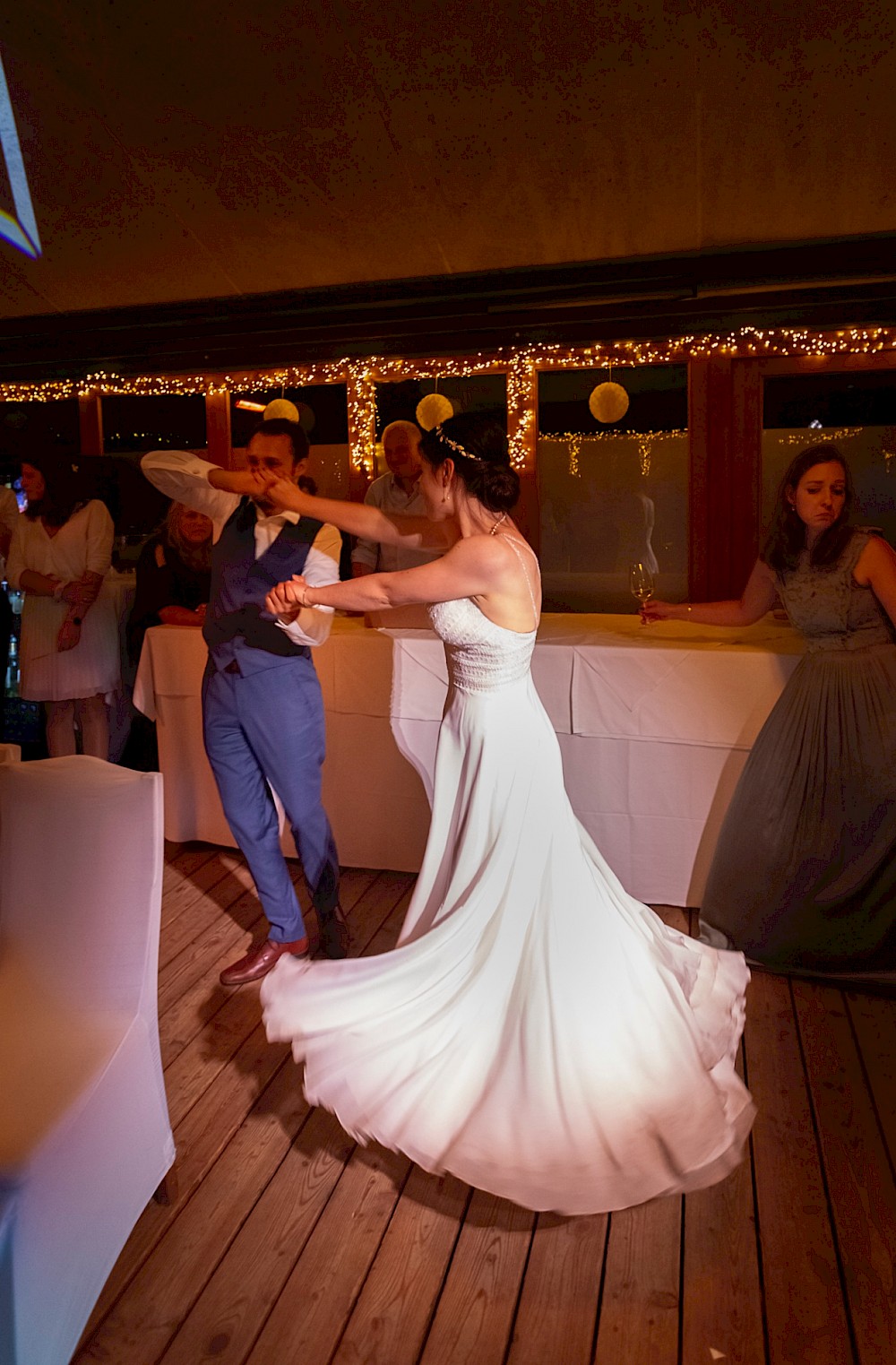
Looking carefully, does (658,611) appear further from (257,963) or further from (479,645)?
(257,963)

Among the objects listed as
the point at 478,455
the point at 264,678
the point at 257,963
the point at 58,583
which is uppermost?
the point at 478,455

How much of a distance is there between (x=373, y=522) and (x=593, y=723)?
121 centimetres

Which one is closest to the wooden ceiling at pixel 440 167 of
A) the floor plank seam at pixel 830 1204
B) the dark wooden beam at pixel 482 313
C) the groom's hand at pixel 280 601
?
the dark wooden beam at pixel 482 313

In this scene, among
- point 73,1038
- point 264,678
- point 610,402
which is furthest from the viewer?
point 610,402

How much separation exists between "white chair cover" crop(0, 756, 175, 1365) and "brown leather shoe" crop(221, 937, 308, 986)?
1.10 meters

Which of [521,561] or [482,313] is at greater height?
[482,313]

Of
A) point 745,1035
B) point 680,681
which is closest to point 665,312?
point 680,681

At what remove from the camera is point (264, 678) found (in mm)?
2773

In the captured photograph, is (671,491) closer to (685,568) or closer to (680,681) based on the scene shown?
(685,568)

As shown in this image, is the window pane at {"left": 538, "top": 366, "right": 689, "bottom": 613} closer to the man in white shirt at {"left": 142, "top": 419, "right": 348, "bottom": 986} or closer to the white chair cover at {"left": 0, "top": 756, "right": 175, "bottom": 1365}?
the man in white shirt at {"left": 142, "top": 419, "right": 348, "bottom": 986}

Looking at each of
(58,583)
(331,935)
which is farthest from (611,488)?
(331,935)

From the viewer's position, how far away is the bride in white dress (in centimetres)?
181

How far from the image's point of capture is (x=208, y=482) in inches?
108

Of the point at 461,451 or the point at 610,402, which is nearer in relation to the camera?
the point at 461,451
